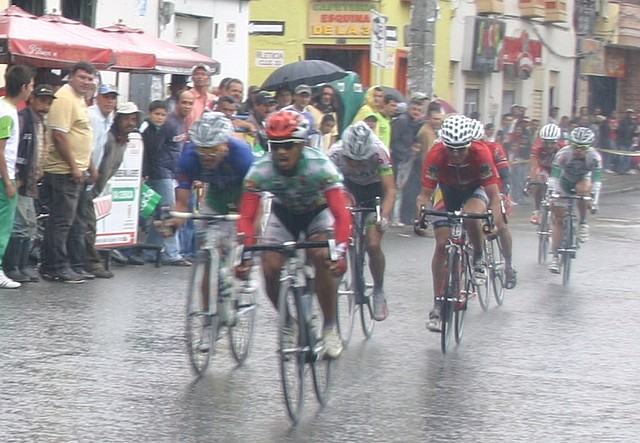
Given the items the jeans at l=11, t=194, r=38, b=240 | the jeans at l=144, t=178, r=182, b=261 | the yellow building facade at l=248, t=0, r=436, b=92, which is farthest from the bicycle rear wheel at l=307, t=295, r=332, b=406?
the yellow building facade at l=248, t=0, r=436, b=92

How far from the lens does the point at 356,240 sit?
38.6 feet

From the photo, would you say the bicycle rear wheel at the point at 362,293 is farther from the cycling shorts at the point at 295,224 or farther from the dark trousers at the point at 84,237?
the dark trousers at the point at 84,237

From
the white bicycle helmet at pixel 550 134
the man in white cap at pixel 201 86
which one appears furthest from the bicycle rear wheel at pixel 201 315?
the white bicycle helmet at pixel 550 134

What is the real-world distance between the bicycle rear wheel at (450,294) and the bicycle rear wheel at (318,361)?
2.13m

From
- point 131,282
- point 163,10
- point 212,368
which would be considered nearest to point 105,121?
point 131,282

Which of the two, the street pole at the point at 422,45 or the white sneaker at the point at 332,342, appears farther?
the street pole at the point at 422,45

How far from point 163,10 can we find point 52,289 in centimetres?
1096

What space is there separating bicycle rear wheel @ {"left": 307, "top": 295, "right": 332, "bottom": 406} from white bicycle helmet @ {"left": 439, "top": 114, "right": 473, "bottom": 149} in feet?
8.87

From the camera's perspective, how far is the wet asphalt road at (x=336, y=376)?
8.20 metres

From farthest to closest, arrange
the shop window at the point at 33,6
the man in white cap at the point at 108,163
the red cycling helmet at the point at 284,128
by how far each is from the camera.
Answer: the shop window at the point at 33,6 < the man in white cap at the point at 108,163 < the red cycling helmet at the point at 284,128

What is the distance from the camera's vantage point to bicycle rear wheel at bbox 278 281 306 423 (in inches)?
328

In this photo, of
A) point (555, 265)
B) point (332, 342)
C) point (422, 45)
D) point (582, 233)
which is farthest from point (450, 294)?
point (422, 45)

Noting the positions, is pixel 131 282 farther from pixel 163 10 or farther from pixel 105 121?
pixel 163 10

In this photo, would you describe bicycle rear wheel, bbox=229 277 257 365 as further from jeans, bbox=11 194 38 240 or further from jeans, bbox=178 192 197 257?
jeans, bbox=178 192 197 257
